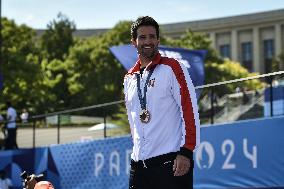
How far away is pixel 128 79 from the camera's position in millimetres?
4371

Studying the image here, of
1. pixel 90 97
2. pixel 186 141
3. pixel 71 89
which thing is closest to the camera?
pixel 186 141

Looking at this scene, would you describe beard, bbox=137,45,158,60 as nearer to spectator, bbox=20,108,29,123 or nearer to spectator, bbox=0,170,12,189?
spectator, bbox=0,170,12,189

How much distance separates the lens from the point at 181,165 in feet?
12.6

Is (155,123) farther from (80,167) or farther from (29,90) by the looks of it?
(29,90)

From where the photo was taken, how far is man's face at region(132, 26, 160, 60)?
4070 mm

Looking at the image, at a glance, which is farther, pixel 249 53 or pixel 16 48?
pixel 249 53

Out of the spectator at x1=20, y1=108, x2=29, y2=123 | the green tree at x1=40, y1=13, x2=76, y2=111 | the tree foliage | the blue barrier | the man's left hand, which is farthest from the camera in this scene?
the green tree at x1=40, y1=13, x2=76, y2=111

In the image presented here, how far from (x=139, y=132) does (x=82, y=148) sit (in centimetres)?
917

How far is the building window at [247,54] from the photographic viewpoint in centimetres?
10894

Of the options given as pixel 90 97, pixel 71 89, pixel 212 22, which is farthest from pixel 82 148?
pixel 212 22

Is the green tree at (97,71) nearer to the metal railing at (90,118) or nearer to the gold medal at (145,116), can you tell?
the metal railing at (90,118)

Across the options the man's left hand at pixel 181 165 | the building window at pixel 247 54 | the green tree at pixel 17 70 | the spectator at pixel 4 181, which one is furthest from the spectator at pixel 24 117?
the building window at pixel 247 54

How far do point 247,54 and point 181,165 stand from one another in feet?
355

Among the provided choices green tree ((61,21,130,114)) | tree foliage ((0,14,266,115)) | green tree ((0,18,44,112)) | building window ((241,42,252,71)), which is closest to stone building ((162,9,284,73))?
building window ((241,42,252,71))
